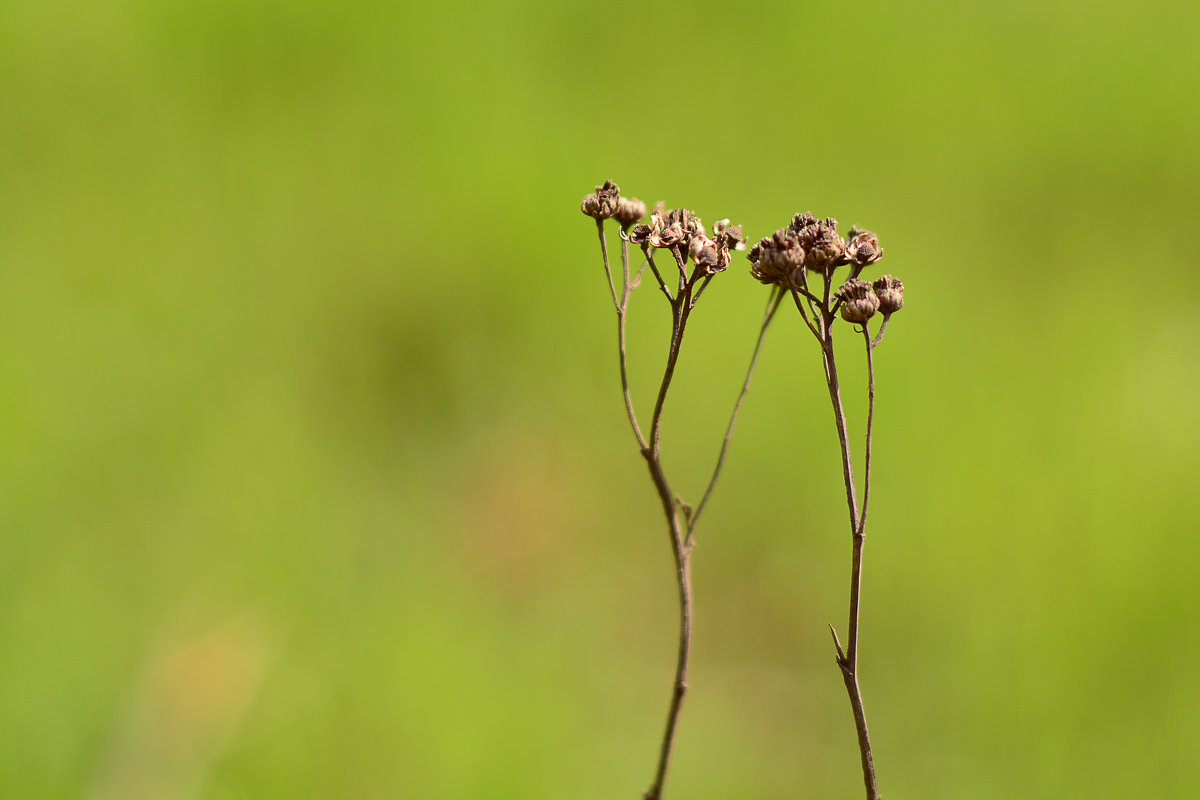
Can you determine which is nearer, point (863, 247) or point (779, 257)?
point (779, 257)

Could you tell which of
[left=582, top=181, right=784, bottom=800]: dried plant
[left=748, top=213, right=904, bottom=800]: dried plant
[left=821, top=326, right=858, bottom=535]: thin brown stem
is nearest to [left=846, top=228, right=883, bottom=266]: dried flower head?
[left=748, top=213, right=904, bottom=800]: dried plant

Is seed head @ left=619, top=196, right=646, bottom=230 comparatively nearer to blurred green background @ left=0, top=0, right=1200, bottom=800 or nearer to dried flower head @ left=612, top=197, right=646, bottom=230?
dried flower head @ left=612, top=197, right=646, bottom=230

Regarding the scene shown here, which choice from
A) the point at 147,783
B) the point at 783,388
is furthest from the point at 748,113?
the point at 147,783

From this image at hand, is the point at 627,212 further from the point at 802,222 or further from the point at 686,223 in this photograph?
the point at 802,222

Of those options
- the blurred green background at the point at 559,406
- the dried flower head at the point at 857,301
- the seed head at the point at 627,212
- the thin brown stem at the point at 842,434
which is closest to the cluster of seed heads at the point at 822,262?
the dried flower head at the point at 857,301

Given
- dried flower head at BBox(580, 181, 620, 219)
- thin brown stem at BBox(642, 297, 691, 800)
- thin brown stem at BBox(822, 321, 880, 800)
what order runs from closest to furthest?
thin brown stem at BBox(822, 321, 880, 800), thin brown stem at BBox(642, 297, 691, 800), dried flower head at BBox(580, 181, 620, 219)

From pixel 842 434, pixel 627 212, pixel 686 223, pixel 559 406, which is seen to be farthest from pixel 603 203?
pixel 559 406

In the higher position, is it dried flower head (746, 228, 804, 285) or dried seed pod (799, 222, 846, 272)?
dried seed pod (799, 222, 846, 272)

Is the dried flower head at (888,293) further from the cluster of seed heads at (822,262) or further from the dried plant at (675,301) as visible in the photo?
the dried plant at (675,301)
